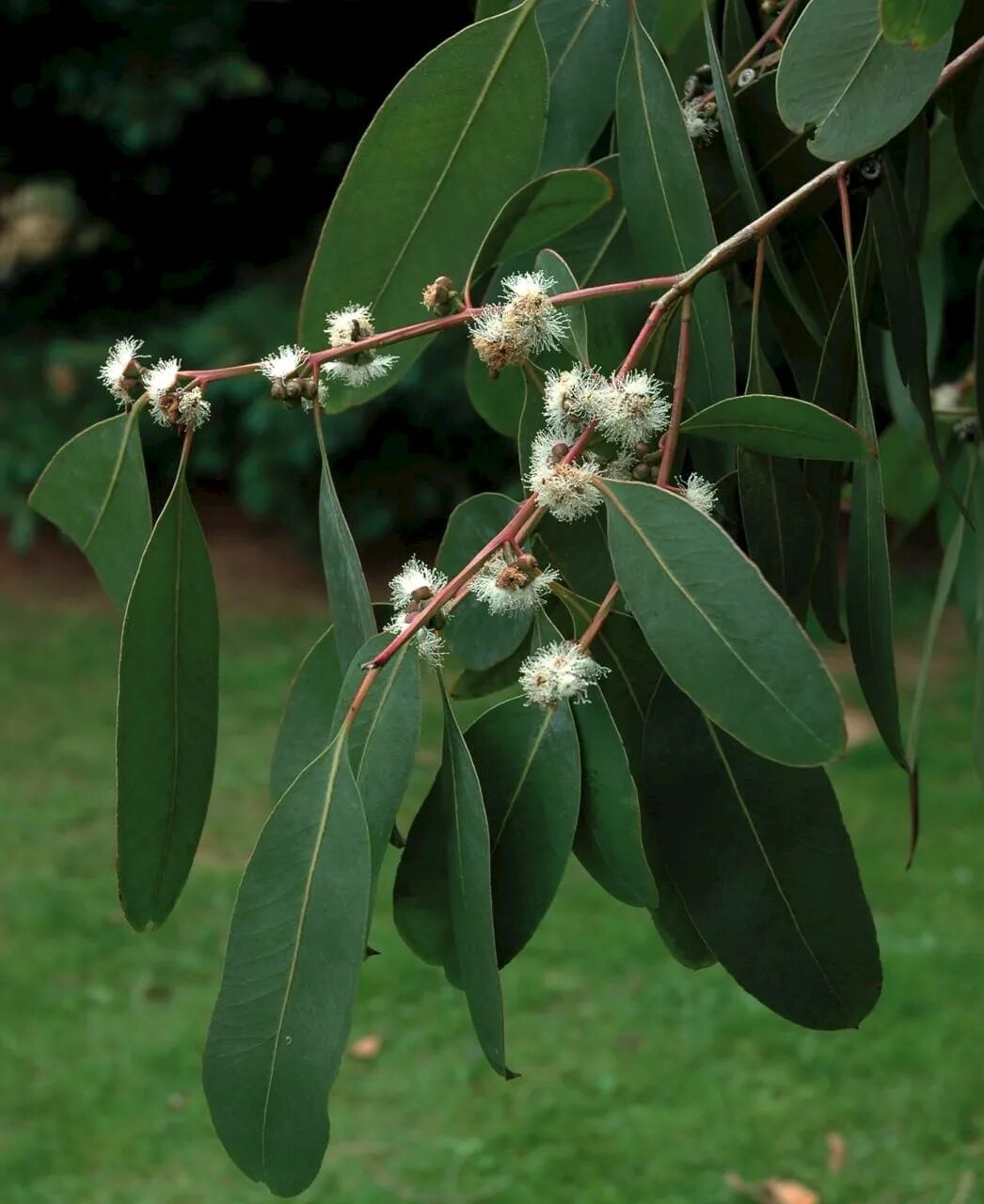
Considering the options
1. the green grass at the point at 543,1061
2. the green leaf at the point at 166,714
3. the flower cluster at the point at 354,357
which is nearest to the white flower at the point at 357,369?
the flower cluster at the point at 354,357

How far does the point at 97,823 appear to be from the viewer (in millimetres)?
3256

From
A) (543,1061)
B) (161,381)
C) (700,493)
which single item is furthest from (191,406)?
(543,1061)

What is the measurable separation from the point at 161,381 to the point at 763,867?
0.37m

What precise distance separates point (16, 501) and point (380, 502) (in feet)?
3.68

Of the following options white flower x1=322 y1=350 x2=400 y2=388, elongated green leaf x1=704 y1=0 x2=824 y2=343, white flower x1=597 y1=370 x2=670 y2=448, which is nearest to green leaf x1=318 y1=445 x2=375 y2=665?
white flower x1=322 y1=350 x2=400 y2=388

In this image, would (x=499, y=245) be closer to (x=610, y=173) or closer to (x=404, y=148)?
(x=404, y=148)

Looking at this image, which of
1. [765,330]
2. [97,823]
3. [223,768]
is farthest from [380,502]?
[765,330]

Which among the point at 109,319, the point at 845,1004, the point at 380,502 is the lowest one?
the point at 845,1004

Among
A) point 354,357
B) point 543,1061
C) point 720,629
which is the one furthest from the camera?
point 543,1061

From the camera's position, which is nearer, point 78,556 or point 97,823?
point 97,823

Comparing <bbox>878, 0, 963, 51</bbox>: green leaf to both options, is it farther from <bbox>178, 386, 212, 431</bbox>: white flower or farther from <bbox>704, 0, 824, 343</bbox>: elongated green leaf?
<bbox>178, 386, 212, 431</bbox>: white flower

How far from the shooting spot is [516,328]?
67 centimetres

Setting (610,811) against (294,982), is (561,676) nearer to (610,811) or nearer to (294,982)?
(610,811)

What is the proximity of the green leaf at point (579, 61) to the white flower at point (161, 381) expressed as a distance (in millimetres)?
326
